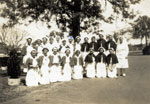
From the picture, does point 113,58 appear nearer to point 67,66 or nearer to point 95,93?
point 67,66

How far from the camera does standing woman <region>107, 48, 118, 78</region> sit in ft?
43.0

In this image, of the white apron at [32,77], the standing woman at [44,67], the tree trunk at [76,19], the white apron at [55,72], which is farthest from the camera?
the tree trunk at [76,19]

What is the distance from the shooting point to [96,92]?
31.8 ft

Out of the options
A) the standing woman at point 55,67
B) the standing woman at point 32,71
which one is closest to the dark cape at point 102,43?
the standing woman at point 55,67

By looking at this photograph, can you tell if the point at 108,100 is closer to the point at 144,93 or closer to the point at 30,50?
the point at 144,93

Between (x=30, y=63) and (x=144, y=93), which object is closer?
(x=144, y=93)

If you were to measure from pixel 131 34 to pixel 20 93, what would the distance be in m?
66.9

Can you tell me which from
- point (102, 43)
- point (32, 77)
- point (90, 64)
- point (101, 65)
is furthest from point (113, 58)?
point (32, 77)

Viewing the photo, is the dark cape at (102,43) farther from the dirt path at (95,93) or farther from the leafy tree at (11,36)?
the leafy tree at (11,36)

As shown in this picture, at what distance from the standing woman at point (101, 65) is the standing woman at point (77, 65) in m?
0.82

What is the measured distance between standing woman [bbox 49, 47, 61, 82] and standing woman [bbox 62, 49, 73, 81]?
251 millimetres

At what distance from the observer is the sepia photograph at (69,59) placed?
9.47 meters

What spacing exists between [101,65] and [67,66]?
1.72 m

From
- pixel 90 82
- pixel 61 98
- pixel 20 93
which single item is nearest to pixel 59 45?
pixel 90 82
